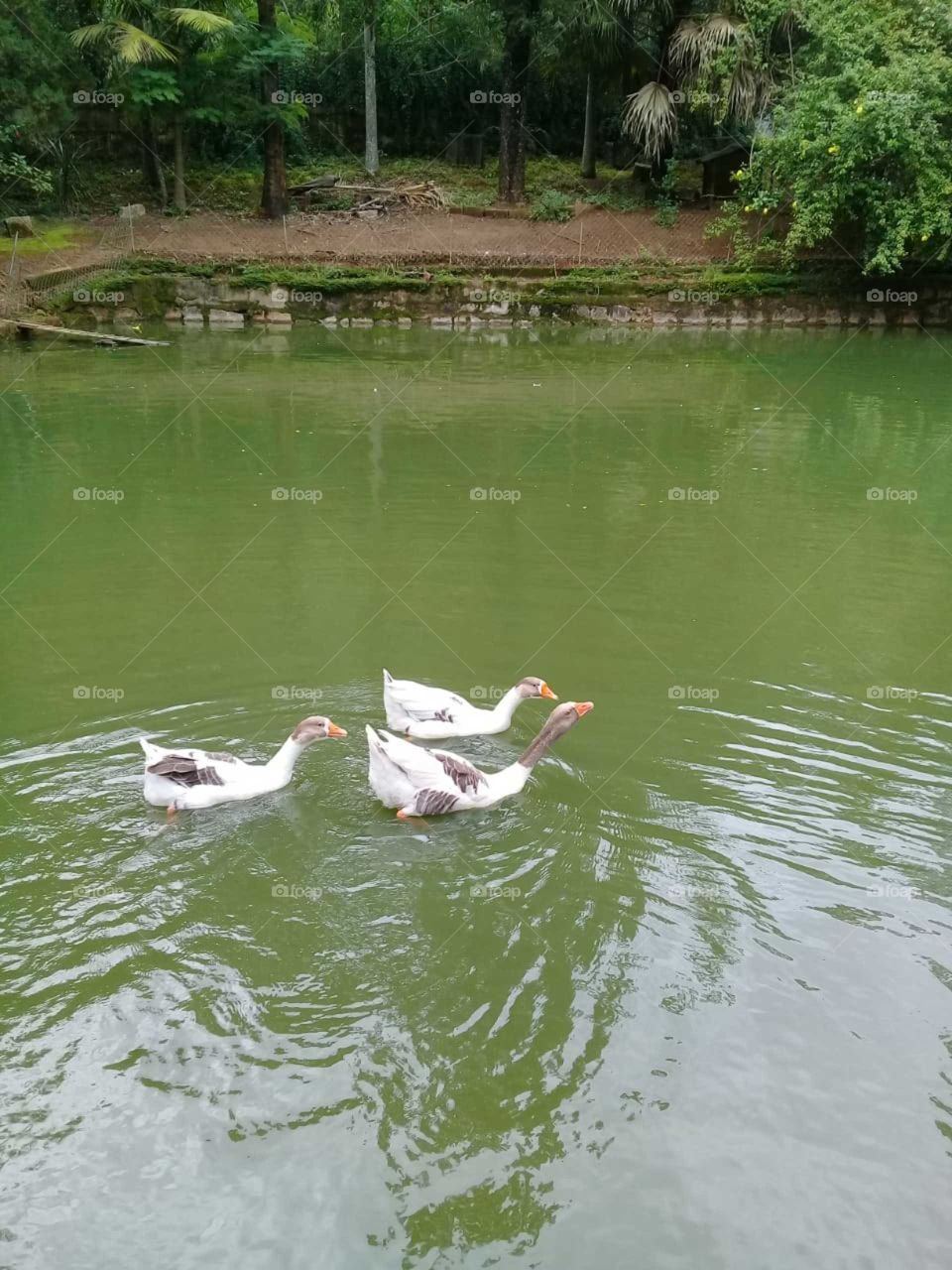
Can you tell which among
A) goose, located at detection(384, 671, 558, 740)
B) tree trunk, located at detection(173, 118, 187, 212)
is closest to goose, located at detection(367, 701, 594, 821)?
goose, located at detection(384, 671, 558, 740)

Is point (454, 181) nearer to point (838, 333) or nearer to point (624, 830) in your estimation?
point (838, 333)

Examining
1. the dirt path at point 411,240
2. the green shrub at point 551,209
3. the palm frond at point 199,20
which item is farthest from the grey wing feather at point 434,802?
the green shrub at point 551,209

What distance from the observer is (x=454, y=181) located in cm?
3091

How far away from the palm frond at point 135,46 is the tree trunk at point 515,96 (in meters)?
8.11

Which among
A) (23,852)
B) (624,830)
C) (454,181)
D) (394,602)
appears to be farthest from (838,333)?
(23,852)

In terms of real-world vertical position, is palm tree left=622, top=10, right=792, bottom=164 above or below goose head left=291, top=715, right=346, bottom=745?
above

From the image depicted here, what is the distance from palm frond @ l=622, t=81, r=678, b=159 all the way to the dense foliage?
0.05 m

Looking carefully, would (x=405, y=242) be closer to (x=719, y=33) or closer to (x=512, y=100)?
(x=512, y=100)

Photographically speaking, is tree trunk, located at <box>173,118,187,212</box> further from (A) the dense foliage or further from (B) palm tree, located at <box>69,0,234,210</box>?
(B) palm tree, located at <box>69,0,234,210</box>

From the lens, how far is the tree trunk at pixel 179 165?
86.9ft

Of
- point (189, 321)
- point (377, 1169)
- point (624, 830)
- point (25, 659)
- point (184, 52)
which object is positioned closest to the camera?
point (377, 1169)

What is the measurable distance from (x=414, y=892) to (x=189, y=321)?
2052 centimetres

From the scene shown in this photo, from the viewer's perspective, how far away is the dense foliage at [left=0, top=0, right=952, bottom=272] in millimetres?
22484

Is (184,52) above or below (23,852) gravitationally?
above
